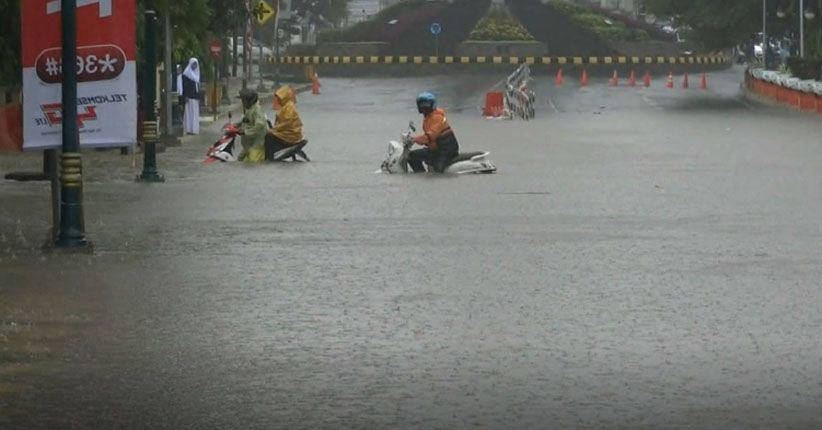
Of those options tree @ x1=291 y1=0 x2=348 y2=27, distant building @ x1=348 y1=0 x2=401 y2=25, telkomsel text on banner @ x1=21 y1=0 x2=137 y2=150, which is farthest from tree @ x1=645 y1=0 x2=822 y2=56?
distant building @ x1=348 y1=0 x2=401 y2=25

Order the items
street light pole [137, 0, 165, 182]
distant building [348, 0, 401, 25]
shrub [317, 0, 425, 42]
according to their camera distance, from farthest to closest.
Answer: distant building [348, 0, 401, 25] → shrub [317, 0, 425, 42] → street light pole [137, 0, 165, 182]

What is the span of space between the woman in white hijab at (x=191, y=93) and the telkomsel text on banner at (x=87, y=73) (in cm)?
2133

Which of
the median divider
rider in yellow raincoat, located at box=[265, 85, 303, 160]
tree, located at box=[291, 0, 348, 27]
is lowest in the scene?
rider in yellow raincoat, located at box=[265, 85, 303, 160]

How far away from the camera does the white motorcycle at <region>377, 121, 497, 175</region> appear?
95.2 ft

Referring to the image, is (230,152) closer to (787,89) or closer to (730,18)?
(787,89)

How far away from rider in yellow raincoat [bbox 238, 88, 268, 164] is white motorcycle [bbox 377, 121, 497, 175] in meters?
3.25

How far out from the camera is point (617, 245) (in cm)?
1873

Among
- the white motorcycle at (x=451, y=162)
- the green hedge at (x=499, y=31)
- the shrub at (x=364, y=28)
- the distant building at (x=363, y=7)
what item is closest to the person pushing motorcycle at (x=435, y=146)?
the white motorcycle at (x=451, y=162)

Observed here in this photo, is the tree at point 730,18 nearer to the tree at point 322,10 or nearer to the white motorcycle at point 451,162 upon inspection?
the tree at point 322,10

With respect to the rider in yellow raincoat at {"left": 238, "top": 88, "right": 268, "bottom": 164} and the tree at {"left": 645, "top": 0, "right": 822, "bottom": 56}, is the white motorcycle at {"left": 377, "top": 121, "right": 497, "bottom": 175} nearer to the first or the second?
the rider in yellow raincoat at {"left": 238, "top": 88, "right": 268, "bottom": 164}

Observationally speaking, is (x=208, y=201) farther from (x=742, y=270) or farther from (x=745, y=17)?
(x=745, y=17)

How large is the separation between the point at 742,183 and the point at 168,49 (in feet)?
44.5

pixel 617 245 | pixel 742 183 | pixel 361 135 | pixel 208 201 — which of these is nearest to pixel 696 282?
pixel 617 245

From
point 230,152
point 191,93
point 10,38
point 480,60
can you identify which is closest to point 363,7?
point 480,60
